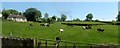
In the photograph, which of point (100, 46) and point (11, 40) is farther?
point (11, 40)

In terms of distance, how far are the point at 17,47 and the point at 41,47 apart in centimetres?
185

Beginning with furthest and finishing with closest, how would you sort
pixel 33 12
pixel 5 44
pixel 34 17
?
pixel 33 12, pixel 34 17, pixel 5 44

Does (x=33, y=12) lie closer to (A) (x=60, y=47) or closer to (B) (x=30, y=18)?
(B) (x=30, y=18)

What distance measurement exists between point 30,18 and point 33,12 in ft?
19.6

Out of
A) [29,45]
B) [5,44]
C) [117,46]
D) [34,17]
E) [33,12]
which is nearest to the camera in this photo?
[117,46]

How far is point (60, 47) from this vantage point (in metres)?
24.7

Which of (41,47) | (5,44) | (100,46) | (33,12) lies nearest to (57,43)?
(41,47)

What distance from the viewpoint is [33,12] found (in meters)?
129

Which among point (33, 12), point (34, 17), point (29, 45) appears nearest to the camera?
point (29, 45)

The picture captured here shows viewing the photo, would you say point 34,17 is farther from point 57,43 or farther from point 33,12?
point 57,43

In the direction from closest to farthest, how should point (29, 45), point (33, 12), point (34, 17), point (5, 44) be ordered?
point (29, 45) → point (5, 44) → point (34, 17) → point (33, 12)

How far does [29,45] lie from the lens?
71.5ft

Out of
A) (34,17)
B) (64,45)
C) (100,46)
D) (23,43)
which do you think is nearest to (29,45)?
(23,43)

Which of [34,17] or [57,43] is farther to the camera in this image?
[34,17]
